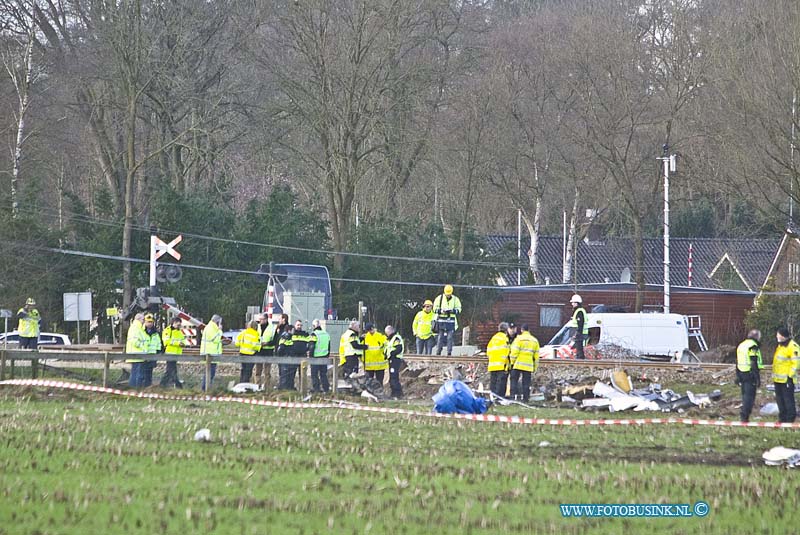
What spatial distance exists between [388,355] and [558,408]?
458cm

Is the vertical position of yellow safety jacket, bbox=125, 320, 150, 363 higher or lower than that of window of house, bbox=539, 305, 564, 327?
lower

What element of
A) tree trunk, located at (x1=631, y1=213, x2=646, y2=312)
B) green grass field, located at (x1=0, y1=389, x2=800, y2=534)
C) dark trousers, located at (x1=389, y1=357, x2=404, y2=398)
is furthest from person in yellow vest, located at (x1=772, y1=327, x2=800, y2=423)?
tree trunk, located at (x1=631, y1=213, x2=646, y2=312)

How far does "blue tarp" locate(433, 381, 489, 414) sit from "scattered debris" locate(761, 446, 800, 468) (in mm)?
7670

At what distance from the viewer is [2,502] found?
1059 centimetres

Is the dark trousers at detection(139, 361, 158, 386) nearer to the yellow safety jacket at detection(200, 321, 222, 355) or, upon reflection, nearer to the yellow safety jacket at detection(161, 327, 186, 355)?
the yellow safety jacket at detection(200, 321, 222, 355)

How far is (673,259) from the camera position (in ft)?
230

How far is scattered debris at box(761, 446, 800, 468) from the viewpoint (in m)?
14.7

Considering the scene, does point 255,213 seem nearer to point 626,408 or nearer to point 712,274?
point 712,274

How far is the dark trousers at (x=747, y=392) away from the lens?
820 inches

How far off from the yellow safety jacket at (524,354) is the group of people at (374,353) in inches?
119

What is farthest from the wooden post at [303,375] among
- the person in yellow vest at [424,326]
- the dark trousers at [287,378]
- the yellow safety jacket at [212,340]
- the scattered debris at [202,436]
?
the scattered debris at [202,436]

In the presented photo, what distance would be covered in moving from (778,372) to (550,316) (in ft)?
109

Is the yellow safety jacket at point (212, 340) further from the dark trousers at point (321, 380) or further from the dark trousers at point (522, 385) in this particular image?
the dark trousers at point (522, 385)

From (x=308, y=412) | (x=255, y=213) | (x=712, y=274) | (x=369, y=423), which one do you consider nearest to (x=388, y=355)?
(x=308, y=412)
